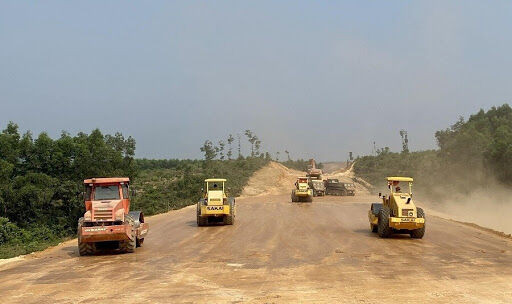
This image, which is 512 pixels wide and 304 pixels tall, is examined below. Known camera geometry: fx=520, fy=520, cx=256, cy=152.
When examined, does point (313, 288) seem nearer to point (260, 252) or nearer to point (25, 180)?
point (260, 252)

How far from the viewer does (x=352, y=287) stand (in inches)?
452

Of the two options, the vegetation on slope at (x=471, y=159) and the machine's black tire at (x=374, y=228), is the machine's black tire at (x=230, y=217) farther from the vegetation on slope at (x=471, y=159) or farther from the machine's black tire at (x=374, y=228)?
the vegetation on slope at (x=471, y=159)

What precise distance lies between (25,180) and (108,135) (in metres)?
32.7

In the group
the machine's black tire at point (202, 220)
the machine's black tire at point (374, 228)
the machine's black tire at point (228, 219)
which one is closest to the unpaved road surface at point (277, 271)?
the machine's black tire at point (374, 228)

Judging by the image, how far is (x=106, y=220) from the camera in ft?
56.0

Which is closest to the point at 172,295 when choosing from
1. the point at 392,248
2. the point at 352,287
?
the point at 352,287

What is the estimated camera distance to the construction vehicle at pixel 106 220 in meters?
17.0

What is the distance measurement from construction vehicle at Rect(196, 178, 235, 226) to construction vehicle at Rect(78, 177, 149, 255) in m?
8.57

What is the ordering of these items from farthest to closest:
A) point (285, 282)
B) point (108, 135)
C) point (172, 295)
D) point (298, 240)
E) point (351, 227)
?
1. point (108, 135)
2. point (351, 227)
3. point (298, 240)
4. point (285, 282)
5. point (172, 295)

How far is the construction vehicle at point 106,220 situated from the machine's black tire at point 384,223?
9702 millimetres

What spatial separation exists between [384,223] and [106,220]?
35.4 ft

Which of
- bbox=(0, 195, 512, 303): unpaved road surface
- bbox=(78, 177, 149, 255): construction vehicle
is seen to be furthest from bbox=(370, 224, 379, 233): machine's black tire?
bbox=(78, 177, 149, 255): construction vehicle

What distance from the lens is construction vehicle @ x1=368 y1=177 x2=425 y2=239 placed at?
20.3 m

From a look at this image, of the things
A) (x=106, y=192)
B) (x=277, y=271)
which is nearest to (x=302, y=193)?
(x=106, y=192)
